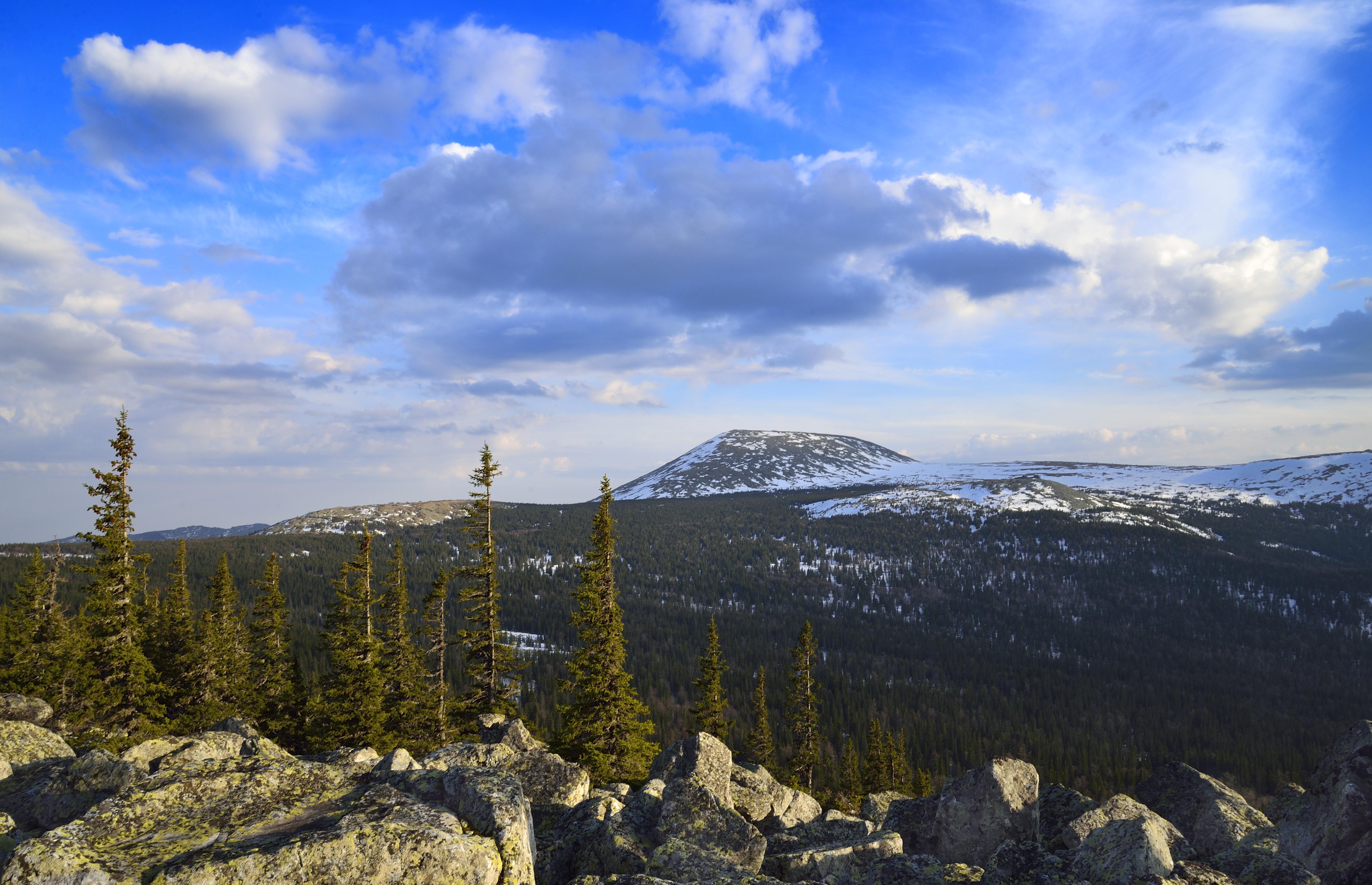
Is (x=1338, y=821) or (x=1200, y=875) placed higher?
(x=1200, y=875)

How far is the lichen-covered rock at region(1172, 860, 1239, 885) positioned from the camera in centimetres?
883

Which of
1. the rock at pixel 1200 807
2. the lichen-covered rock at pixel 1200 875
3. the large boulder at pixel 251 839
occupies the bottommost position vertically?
the rock at pixel 1200 807

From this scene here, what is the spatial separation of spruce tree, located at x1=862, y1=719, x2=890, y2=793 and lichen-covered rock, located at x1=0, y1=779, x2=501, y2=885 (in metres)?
61.8

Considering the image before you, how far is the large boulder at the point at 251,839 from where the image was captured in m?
7.10

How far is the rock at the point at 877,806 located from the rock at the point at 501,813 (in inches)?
593

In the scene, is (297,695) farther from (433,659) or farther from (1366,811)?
(1366,811)

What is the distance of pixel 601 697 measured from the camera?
31.1 metres

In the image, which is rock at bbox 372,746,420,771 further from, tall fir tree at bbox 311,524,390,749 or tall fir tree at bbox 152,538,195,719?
tall fir tree at bbox 152,538,195,719

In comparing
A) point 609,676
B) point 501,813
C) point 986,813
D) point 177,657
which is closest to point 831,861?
point 986,813

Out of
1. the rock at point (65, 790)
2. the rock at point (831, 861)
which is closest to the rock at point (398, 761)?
the rock at point (65, 790)

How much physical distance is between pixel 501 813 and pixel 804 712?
47571 mm

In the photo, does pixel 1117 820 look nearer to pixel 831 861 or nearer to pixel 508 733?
pixel 831 861

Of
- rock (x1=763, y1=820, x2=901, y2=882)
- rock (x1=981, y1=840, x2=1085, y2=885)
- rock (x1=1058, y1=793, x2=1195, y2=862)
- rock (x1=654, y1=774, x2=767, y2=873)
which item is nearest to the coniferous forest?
rock (x1=654, y1=774, x2=767, y2=873)

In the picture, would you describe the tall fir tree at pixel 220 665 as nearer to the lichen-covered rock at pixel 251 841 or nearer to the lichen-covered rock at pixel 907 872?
the lichen-covered rock at pixel 251 841
